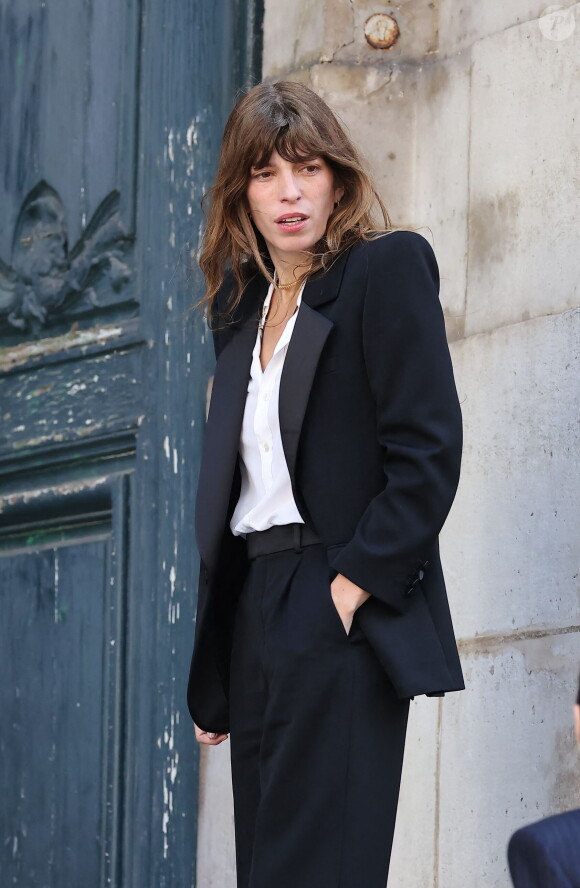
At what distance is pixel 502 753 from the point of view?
3.30 m

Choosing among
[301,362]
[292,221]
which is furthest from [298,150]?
[301,362]

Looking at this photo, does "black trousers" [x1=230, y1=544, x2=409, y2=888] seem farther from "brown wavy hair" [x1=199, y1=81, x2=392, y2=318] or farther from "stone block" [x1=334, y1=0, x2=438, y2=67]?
"stone block" [x1=334, y1=0, x2=438, y2=67]

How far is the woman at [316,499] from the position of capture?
2.53 meters

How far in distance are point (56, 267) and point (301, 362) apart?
1959mm

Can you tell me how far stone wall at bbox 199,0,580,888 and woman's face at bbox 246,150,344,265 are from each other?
0.69 metres

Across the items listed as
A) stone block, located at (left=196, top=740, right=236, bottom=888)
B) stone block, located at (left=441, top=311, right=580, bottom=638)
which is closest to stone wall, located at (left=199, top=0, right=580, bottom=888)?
stone block, located at (left=441, top=311, right=580, bottom=638)

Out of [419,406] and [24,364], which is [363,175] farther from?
[24,364]

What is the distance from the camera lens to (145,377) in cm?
426

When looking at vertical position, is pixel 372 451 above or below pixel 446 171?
below

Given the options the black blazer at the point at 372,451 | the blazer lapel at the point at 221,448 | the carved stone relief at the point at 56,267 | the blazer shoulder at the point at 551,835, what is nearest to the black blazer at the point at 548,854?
the blazer shoulder at the point at 551,835

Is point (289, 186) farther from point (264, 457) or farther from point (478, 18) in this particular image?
point (478, 18)

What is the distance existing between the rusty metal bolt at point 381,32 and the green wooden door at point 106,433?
407 mm

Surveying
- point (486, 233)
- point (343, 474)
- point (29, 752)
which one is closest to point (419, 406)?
point (343, 474)

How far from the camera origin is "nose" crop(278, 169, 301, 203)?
2.78 m
